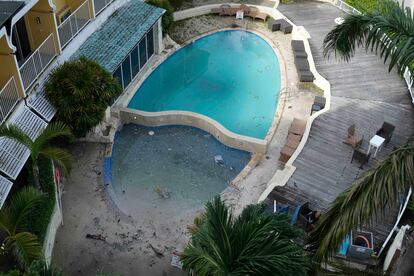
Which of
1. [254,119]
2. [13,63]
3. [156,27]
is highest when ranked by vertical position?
[13,63]

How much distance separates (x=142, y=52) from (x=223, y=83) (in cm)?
453

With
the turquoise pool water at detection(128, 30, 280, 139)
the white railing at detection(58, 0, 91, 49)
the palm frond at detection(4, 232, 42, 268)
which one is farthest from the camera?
the turquoise pool water at detection(128, 30, 280, 139)

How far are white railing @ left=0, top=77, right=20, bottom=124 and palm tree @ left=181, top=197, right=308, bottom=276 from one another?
932cm

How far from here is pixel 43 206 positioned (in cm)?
1656

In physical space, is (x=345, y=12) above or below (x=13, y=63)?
below

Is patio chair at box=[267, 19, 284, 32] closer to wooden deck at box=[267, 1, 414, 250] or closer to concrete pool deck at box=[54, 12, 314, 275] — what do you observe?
wooden deck at box=[267, 1, 414, 250]

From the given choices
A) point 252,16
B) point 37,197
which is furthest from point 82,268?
point 252,16

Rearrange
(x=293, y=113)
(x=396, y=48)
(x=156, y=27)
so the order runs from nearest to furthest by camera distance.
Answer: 1. (x=396, y=48)
2. (x=293, y=113)
3. (x=156, y=27)

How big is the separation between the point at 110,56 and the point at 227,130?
6.22 m

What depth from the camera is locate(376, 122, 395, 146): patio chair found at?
2080cm

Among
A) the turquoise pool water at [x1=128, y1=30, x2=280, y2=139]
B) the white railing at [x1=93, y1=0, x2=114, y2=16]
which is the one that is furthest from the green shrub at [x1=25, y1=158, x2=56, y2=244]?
the white railing at [x1=93, y1=0, x2=114, y2=16]

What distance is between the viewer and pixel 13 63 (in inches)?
672

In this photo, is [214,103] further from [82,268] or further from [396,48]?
[396,48]

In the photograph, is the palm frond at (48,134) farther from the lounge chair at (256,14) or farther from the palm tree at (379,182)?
the lounge chair at (256,14)
